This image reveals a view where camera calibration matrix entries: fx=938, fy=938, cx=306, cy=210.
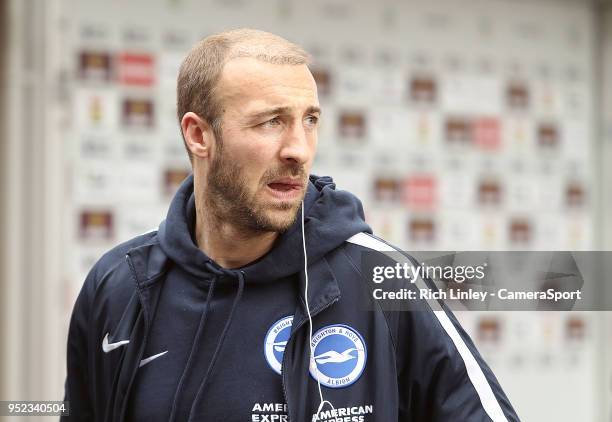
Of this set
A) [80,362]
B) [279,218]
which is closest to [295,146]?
[279,218]

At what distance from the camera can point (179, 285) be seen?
2516mm

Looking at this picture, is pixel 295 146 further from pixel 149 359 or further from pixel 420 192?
pixel 420 192

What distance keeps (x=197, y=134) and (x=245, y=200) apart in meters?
0.26

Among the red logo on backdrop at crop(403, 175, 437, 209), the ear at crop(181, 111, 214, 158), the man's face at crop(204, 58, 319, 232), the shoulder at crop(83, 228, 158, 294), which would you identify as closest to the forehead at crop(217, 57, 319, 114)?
the man's face at crop(204, 58, 319, 232)

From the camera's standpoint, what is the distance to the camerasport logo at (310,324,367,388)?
2285 millimetres

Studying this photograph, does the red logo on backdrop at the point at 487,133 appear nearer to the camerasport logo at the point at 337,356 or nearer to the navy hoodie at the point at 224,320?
the navy hoodie at the point at 224,320

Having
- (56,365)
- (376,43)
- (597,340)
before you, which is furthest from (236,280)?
(597,340)

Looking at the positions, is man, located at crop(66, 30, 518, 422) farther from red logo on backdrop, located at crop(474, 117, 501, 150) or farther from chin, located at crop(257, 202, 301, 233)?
red logo on backdrop, located at crop(474, 117, 501, 150)

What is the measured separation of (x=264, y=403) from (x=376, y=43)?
3815 mm

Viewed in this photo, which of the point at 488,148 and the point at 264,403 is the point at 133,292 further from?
the point at 488,148

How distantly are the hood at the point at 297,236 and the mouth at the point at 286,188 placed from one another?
11 centimetres

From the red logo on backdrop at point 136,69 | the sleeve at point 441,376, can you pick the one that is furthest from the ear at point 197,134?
the red logo on backdrop at point 136,69

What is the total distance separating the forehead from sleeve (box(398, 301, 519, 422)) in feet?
1.98

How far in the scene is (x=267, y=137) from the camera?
2338 millimetres
